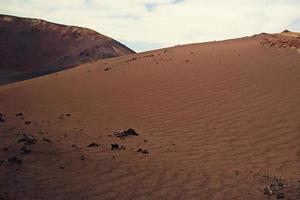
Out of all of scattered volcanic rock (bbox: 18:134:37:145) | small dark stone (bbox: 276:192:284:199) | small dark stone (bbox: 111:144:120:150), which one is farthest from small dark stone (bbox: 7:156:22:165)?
small dark stone (bbox: 276:192:284:199)

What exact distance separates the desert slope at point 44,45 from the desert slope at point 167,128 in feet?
84.0

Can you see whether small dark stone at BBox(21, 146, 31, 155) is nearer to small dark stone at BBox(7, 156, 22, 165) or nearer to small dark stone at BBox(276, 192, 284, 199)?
small dark stone at BBox(7, 156, 22, 165)

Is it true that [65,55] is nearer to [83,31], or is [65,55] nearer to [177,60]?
[83,31]

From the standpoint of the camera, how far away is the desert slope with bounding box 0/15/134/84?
43.8 m

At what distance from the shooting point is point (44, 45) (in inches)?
1978

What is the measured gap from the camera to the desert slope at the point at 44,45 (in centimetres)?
4381

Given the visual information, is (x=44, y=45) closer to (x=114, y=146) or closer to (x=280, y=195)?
(x=114, y=146)

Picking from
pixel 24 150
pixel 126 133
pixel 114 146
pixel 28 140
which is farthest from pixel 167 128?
pixel 24 150

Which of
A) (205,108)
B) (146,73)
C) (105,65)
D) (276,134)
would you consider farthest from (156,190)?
(105,65)

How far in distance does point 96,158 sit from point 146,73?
343 inches

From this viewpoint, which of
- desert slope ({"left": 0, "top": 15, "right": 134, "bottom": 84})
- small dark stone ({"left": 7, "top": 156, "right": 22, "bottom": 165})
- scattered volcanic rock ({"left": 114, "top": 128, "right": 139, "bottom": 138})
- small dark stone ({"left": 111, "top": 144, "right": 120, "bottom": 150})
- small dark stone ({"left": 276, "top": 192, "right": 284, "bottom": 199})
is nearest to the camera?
small dark stone ({"left": 276, "top": 192, "right": 284, "bottom": 199})

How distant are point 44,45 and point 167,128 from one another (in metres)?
42.1

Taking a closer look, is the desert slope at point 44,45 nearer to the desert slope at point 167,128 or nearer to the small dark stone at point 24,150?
the desert slope at point 167,128

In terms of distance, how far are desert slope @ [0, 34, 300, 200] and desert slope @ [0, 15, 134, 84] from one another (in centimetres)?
2560
